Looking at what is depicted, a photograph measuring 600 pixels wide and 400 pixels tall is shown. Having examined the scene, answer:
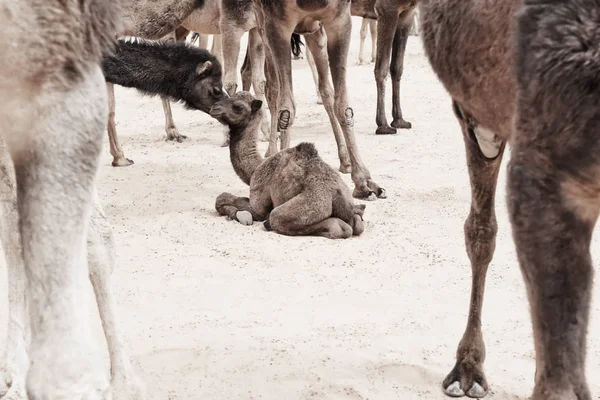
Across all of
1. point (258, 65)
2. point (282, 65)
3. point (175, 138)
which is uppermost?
point (282, 65)

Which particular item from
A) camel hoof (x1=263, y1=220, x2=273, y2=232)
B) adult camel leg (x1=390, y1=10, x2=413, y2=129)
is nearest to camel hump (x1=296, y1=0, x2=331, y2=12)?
camel hoof (x1=263, y1=220, x2=273, y2=232)

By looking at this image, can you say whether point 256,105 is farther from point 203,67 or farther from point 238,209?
point 238,209

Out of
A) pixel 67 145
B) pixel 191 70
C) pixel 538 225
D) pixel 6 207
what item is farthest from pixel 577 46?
pixel 191 70

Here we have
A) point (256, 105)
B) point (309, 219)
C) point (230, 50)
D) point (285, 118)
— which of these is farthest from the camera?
point (230, 50)

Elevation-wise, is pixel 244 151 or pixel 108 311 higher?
pixel 108 311

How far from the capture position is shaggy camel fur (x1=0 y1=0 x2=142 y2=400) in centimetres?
244

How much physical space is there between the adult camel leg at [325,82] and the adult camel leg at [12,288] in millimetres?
5427

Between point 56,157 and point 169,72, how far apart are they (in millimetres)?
5633

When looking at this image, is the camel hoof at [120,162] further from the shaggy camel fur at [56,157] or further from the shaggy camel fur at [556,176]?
the shaggy camel fur at [556,176]

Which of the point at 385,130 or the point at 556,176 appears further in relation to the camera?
the point at 385,130

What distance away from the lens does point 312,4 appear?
8328 millimetres

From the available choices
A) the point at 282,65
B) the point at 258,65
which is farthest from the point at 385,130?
the point at 282,65

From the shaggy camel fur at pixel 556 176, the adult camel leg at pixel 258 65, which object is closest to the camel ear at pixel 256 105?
the adult camel leg at pixel 258 65

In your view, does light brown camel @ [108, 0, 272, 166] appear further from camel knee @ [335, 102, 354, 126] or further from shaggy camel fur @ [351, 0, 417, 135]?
camel knee @ [335, 102, 354, 126]
